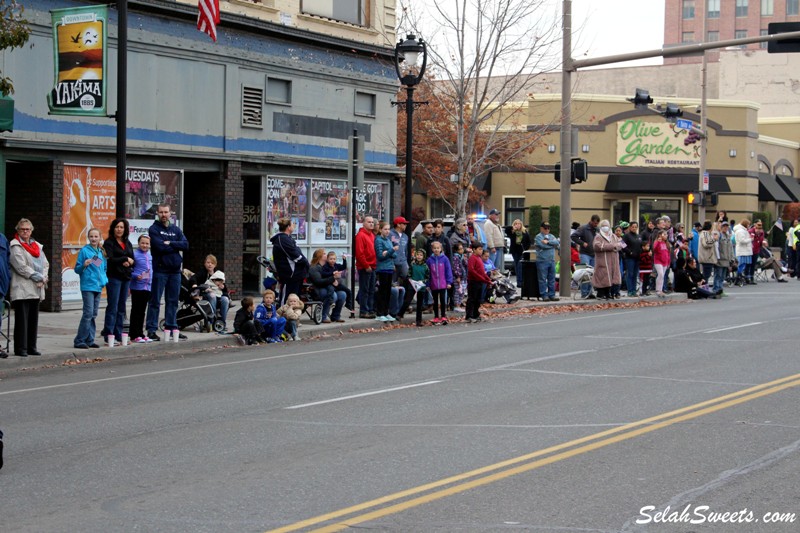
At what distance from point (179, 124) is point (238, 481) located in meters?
16.8

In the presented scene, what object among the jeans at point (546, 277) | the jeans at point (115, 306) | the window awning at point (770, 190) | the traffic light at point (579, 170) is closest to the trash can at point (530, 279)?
the jeans at point (546, 277)

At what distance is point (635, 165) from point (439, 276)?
30083 mm

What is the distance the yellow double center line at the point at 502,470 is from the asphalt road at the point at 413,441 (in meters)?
0.03

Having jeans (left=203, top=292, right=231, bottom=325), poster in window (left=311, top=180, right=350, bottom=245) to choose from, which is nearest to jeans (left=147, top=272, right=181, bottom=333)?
jeans (left=203, top=292, right=231, bottom=325)

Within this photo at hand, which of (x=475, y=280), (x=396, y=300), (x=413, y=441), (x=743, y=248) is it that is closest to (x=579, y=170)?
(x=475, y=280)

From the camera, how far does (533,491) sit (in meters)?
7.76

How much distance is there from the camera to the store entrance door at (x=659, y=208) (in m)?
50.2

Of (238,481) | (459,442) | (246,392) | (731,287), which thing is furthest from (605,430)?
(731,287)

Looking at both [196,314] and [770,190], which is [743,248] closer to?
[770,190]

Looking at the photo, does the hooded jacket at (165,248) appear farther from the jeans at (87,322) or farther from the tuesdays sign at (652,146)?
the tuesdays sign at (652,146)

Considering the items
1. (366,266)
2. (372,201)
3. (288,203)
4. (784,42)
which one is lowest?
(366,266)

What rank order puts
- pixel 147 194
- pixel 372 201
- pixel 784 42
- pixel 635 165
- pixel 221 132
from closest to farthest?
pixel 784 42, pixel 147 194, pixel 221 132, pixel 372 201, pixel 635 165

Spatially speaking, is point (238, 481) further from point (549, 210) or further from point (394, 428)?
point (549, 210)

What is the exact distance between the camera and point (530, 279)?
1064 inches
